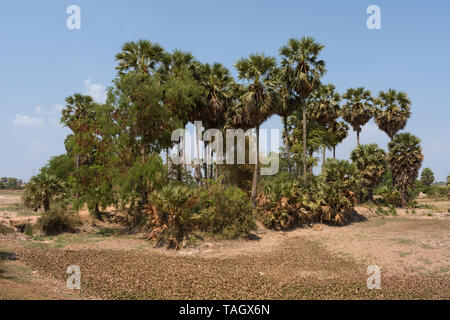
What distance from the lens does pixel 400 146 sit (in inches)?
1377

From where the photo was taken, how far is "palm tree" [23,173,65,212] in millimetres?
21797

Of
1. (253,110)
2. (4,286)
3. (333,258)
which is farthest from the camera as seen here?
(253,110)

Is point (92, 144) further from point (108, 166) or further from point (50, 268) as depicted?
point (50, 268)

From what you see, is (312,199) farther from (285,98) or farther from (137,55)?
(137,55)

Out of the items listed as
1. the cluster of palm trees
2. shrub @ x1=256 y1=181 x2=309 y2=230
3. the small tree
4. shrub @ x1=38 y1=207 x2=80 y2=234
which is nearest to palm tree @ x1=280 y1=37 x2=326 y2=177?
the cluster of palm trees

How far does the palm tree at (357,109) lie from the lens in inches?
1665

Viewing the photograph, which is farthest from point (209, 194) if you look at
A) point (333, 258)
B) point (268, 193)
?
point (333, 258)

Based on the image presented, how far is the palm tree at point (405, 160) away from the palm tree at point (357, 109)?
780 centimetres

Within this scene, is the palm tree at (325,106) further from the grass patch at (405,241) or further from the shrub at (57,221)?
the shrub at (57,221)

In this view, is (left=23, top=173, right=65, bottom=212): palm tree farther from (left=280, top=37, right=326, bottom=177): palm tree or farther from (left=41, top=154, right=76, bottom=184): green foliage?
(left=280, top=37, right=326, bottom=177): palm tree

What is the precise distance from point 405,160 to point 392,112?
392 inches

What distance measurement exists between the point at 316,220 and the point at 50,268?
19.4m

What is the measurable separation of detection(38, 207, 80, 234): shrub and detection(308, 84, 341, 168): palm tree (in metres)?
32.2

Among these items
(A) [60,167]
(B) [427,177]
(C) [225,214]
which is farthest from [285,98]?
(B) [427,177]
